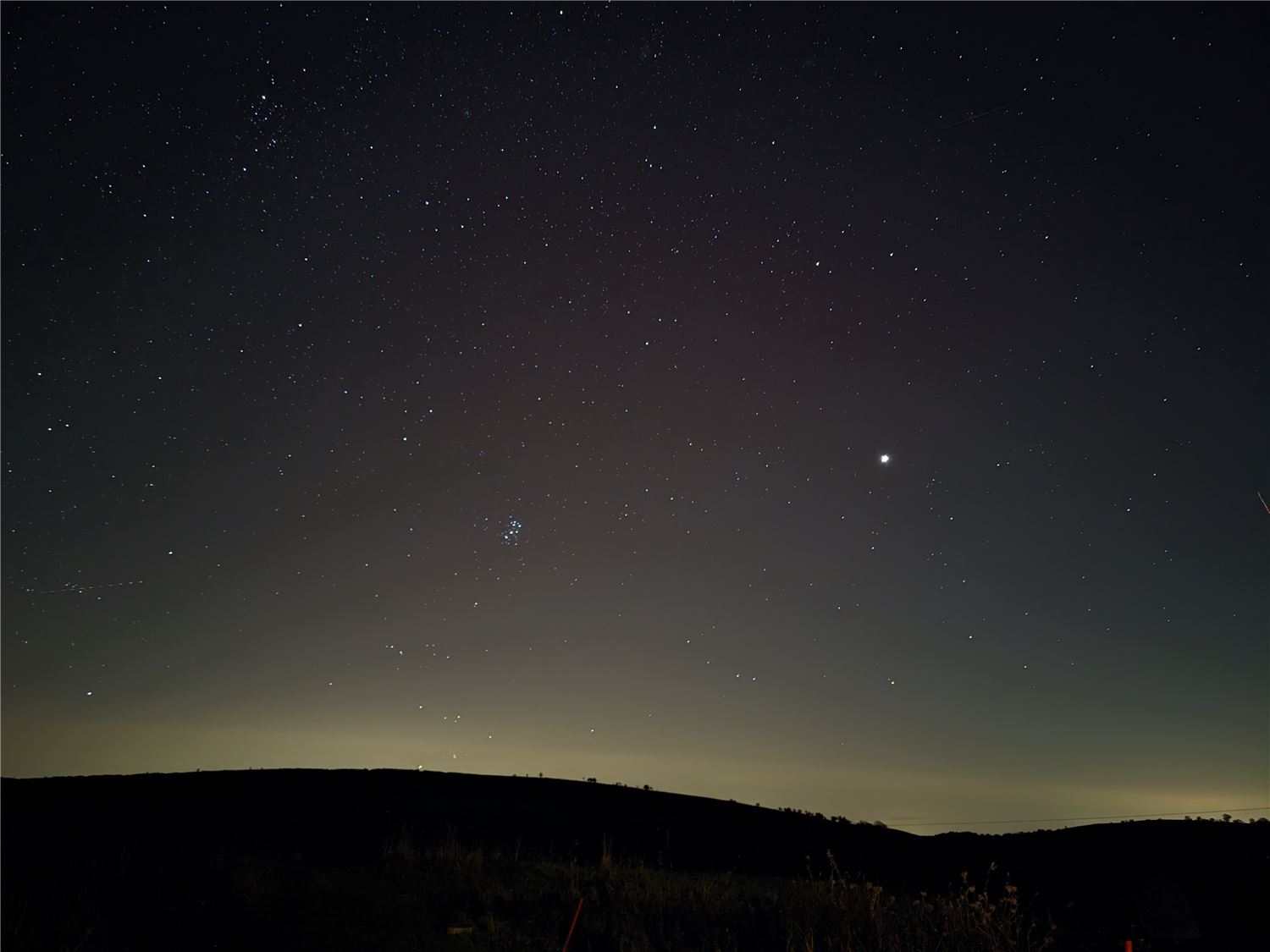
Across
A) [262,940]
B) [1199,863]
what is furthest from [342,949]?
[1199,863]

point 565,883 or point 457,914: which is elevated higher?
point 565,883

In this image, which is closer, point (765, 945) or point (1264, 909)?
point (765, 945)

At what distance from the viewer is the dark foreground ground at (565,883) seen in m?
7.02

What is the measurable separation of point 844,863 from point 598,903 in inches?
397

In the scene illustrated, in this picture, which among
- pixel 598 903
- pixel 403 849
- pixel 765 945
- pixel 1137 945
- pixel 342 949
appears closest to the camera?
pixel 342 949

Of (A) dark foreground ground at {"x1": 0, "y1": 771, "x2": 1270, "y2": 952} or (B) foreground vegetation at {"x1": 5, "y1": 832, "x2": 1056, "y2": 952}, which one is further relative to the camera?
(A) dark foreground ground at {"x1": 0, "y1": 771, "x2": 1270, "y2": 952}

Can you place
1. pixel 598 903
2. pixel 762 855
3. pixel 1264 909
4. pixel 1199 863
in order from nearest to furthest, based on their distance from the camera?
pixel 598 903 → pixel 1264 909 → pixel 1199 863 → pixel 762 855

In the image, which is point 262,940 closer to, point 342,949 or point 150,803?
point 342,949

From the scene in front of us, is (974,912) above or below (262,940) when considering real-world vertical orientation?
above

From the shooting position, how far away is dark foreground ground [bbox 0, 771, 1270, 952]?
23.0 ft

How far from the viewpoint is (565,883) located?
980 centimetres

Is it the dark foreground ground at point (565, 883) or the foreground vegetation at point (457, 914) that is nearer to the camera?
the foreground vegetation at point (457, 914)

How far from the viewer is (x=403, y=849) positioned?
418 inches

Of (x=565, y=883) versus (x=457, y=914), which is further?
(x=565, y=883)
